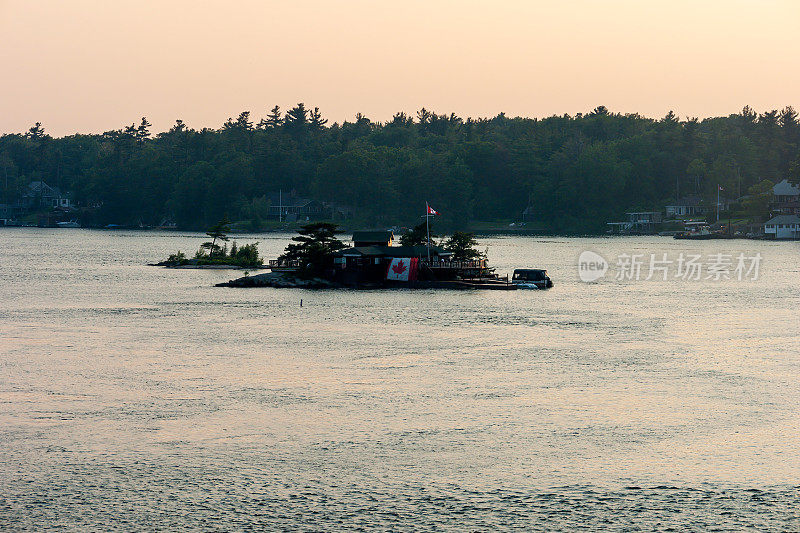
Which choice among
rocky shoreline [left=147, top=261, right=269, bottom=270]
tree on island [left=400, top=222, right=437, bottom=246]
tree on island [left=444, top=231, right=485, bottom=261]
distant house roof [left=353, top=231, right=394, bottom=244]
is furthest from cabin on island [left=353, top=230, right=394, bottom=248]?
rocky shoreline [left=147, top=261, right=269, bottom=270]

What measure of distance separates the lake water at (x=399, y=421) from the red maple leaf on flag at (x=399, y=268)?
2978 cm

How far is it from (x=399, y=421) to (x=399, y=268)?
72.0 meters

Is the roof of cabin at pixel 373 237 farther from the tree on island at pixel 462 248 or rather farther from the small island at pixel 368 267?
the tree on island at pixel 462 248

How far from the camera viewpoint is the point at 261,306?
90.4 meters

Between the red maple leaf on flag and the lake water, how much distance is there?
29.8 m

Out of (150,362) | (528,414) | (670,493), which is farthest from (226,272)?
(670,493)

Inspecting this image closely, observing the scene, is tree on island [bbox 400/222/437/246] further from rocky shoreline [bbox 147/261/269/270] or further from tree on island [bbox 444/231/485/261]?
rocky shoreline [bbox 147/261/269/270]

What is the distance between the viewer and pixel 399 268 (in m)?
113

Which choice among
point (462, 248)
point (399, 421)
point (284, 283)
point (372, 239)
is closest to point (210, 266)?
point (284, 283)

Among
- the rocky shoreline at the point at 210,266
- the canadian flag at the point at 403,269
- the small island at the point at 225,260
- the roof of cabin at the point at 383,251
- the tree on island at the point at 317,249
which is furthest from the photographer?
the small island at the point at 225,260

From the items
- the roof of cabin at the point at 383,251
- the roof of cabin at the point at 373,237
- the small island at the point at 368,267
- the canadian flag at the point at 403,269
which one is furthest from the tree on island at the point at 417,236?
the canadian flag at the point at 403,269

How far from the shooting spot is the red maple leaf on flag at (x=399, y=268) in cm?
11281

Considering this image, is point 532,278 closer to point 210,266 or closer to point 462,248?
point 462,248

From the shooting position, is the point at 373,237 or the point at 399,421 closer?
the point at 399,421
